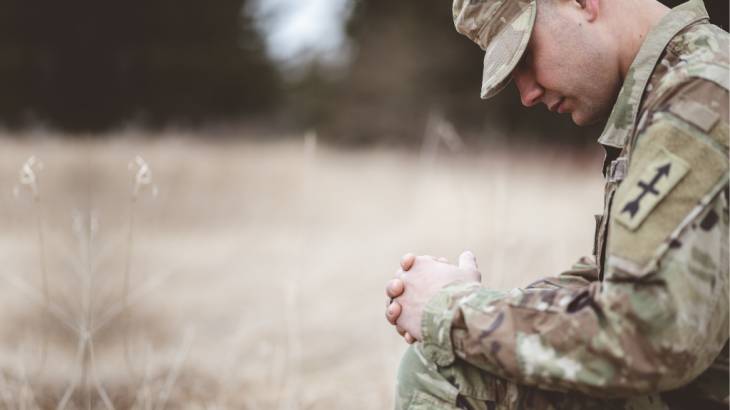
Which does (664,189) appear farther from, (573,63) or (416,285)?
(416,285)

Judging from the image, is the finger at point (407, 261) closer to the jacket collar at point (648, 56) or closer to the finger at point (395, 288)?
the finger at point (395, 288)

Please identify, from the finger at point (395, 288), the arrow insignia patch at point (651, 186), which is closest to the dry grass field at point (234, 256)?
the finger at point (395, 288)

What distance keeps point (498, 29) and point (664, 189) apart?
63cm

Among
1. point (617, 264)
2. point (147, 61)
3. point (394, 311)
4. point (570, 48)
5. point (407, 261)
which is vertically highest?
point (147, 61)

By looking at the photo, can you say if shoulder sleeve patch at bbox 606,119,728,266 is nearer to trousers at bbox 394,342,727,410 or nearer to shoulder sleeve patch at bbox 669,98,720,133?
shoulder sleeve patch at bbox 669,98,720,133

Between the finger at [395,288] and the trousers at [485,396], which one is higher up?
the finger at [395,288]

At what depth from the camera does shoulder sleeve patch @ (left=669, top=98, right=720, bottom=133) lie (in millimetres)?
876

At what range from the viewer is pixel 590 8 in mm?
1132

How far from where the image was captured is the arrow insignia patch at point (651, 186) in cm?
85

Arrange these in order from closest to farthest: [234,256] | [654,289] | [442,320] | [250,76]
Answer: [654,289] < [442,320] < [234,256] < [250,76]

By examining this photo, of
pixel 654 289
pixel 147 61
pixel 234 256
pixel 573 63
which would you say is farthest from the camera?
pixel 147 61

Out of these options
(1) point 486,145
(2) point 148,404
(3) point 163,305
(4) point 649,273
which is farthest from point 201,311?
(1) point 486,145

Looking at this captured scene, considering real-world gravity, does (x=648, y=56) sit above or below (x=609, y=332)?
above

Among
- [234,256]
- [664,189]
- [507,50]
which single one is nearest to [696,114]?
[664,189]
